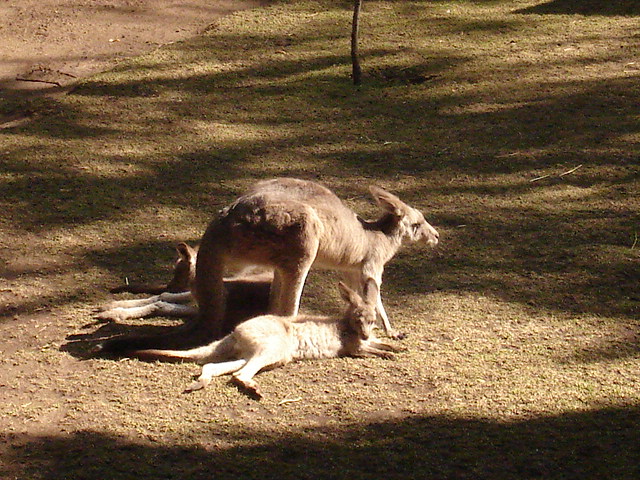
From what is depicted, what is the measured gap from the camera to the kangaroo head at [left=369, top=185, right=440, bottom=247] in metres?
4.98

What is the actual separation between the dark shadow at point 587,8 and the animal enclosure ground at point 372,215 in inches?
1.3

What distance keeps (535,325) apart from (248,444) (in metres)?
1.70

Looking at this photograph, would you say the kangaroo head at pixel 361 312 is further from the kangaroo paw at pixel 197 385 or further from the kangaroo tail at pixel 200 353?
the kangaroo paw at pixel 197 385

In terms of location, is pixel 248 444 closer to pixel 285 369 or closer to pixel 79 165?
pixel 285 369

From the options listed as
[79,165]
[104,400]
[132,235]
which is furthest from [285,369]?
[79,165]

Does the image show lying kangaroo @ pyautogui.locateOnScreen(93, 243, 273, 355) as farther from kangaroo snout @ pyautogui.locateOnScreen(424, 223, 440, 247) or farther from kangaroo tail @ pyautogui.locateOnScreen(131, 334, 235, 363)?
kangaroo snout @ pyautogui.locateOnScreen(424, 223, 440, 247)

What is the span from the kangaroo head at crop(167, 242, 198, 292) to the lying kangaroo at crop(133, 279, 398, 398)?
21.4 inches

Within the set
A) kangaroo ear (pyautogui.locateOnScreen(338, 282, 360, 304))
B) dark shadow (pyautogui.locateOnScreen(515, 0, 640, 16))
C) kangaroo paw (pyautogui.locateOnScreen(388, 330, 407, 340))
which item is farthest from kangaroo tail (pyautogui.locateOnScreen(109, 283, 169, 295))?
dark shadow (pyautogui.locateOnScreen(515, 0, 640, 16))

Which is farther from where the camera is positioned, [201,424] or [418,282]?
[418,282]

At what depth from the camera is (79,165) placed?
6.56m

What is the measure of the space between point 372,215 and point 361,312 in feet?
5.61

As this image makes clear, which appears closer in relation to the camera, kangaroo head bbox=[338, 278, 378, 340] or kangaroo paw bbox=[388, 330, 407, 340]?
kangaroo head bbox=[338, 278, 378, 340]

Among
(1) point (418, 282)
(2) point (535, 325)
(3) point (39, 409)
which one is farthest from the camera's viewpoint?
(1) point (418, 282)

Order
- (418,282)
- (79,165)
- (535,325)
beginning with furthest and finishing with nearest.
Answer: (79,165), (418,282), (535,325)
